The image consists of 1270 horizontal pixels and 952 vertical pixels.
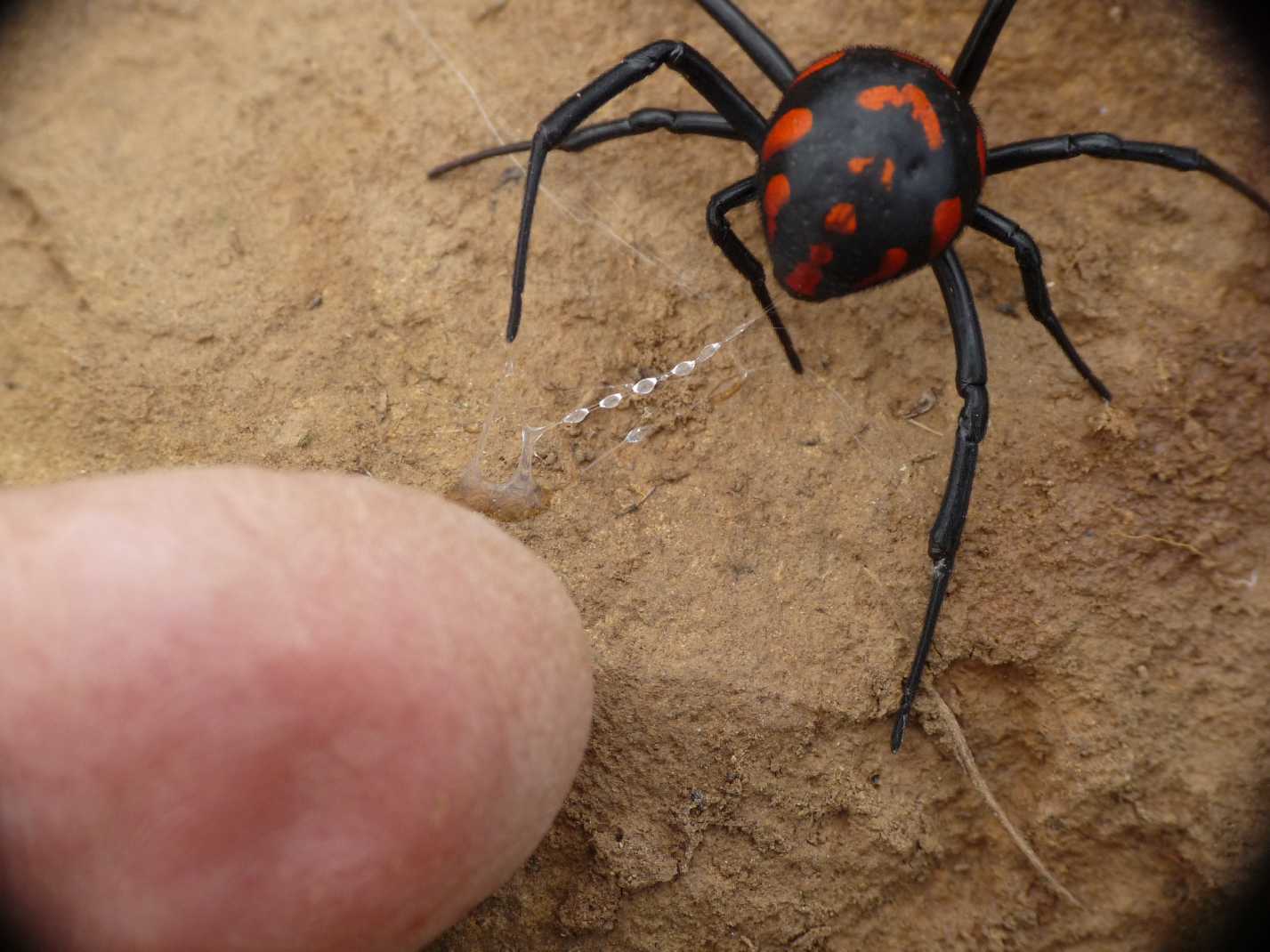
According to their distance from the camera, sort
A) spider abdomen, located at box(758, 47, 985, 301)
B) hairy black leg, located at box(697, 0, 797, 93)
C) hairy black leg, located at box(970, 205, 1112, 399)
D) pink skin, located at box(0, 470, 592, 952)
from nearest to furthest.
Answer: pink skin, located at box(0, 470, 592, 952) < spider abdomen, located at box(758, 47, 985, 301) < hairy black leg, located at box(970, 205, 1112, 399) < hairy black leg, located at box(697, 0, 797, 93)

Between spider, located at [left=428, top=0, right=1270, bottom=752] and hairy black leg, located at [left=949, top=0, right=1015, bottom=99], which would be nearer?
spider, located at [left=428, top=0, right=1270, bottom=752]

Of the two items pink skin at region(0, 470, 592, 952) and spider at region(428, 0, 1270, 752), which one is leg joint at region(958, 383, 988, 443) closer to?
spider at region(428, 0, 1270, 752)

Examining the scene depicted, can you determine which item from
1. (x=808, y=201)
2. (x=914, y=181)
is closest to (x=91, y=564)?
(x=808, y=201)

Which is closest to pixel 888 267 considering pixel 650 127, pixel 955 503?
pixel 955 503

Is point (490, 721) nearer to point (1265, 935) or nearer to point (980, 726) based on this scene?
point (980, 726)

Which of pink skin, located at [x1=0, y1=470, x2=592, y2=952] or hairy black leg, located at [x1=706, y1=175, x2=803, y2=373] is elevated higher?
pink skin, located at [x1=0, y1=470, x2=592, y2=952]

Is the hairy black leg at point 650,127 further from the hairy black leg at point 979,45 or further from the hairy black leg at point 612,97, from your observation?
the hairy black leg at point 979,45

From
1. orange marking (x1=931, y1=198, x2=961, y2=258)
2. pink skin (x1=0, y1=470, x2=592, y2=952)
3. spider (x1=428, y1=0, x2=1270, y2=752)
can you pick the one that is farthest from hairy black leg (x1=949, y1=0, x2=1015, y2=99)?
pink skin (x1=0, y1=470, x2=592, y2=952)

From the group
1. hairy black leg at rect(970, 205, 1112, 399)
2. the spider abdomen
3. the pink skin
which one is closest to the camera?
the pink skin

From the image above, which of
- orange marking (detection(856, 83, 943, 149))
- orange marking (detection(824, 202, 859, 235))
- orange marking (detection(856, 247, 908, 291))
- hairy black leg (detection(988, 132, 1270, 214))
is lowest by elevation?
hairy black leg (detection(988, 132, 1270, 214))
